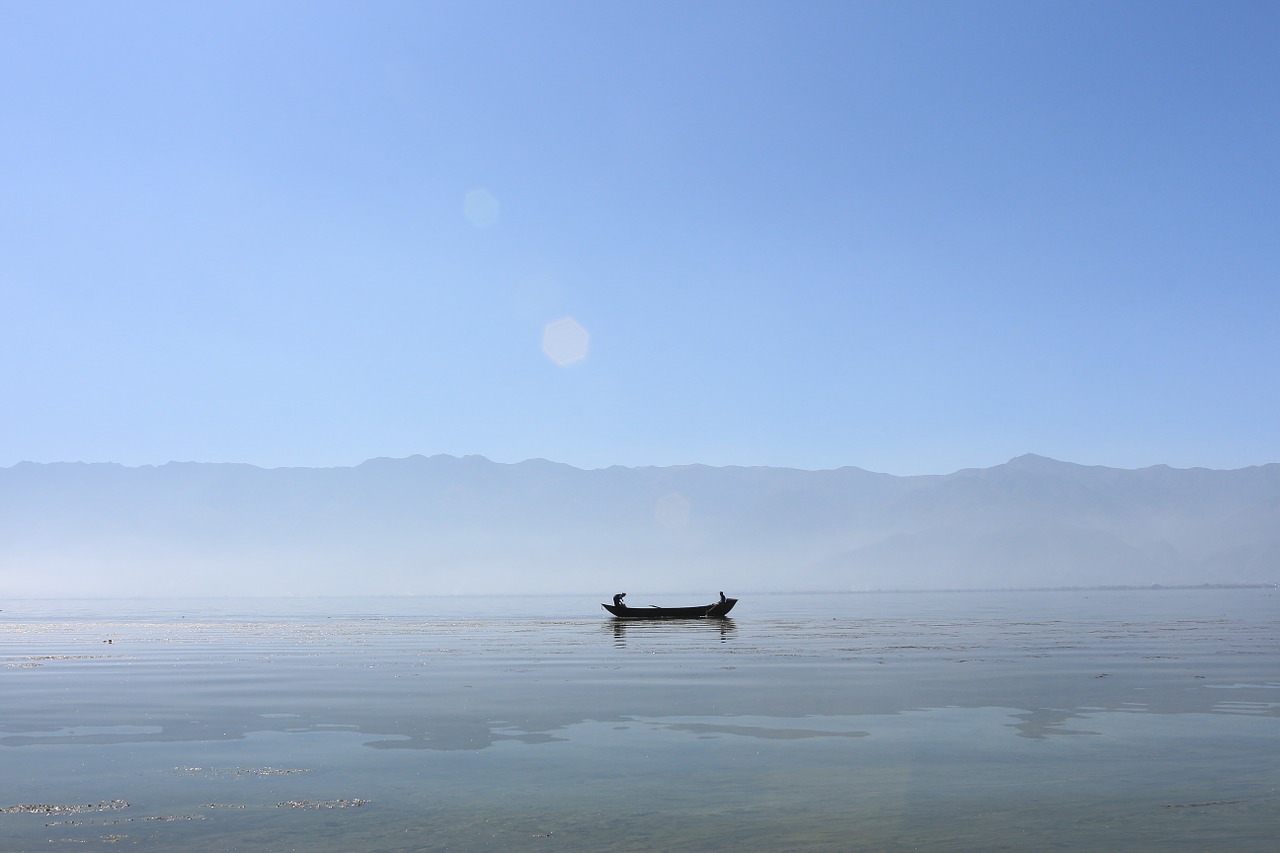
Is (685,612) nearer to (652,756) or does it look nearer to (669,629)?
(669,629)

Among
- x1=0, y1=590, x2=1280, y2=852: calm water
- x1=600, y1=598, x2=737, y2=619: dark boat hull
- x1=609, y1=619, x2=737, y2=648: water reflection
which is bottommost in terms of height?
x1=0, y1=590, x2=1280, y2=852: calm water

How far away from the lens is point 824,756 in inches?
889

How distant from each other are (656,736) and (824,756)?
180 inches

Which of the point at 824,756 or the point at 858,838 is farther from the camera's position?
the point at 824,756

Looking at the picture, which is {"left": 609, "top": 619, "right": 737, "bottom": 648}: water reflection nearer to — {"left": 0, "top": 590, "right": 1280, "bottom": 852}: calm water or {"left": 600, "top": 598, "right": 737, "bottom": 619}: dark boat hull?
{"left": 600, "top": 598, "right": 737, "bottom": 619}: dark boat hull

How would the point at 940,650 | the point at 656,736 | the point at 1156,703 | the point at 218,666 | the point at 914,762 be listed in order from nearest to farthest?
the point at 914,762
the point at 656,736
the point at 1156,703
the point at 218,666
the point at 940,650

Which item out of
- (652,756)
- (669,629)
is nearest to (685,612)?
(669,629)

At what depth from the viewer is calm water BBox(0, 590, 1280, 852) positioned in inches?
643

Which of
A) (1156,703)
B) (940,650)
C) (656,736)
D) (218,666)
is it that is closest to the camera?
(656,736)

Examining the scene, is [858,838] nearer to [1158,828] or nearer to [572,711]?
[1158,828]

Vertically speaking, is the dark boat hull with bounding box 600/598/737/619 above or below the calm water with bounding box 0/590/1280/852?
above

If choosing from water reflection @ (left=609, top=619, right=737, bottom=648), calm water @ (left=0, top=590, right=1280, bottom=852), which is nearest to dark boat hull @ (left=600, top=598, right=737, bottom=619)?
water reflection @ (left=609, top=619, right=737, bottom=648)

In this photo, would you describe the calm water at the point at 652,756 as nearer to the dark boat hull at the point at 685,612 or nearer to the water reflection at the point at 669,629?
the water reflection at the point at 669,629

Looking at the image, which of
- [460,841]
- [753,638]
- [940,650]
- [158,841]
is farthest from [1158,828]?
[753,638]
